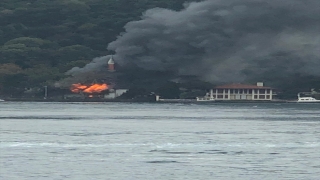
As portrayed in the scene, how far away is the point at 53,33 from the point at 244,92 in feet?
121

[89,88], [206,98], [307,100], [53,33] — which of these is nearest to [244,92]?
[206,98]

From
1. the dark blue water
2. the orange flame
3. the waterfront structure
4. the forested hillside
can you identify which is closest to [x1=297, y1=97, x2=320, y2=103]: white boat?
the waterfront structure

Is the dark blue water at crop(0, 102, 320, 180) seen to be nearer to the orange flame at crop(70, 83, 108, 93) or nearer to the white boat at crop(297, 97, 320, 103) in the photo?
the orange flame at crop(70, 83, 108, 93)

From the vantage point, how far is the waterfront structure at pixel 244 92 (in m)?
88.6

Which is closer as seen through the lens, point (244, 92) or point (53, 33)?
point (244, 92)

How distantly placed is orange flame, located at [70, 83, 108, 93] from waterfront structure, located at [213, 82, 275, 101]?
11.6 m

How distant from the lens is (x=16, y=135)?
34344 millimetres

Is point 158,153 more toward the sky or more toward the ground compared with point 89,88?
more toward the ground

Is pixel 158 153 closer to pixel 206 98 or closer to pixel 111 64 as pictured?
pixel 111 64

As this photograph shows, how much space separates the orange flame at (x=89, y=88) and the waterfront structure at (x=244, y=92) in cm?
1155

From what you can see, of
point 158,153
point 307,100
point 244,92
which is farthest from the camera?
point 307,100

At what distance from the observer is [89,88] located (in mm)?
89250

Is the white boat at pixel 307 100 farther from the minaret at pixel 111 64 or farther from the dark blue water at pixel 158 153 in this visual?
the dark blue water at pixel 158 153

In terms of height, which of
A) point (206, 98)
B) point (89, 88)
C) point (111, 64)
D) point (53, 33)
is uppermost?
point (53, 33)
